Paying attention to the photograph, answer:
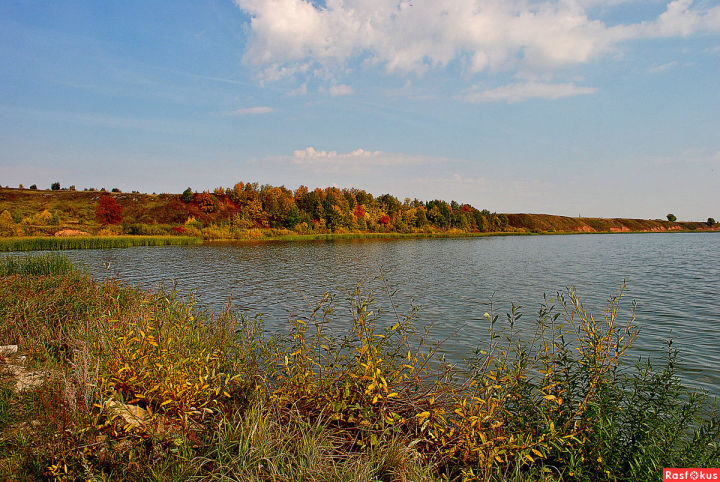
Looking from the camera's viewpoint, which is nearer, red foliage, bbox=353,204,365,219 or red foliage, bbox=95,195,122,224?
red foliage, bbox=95,195,122,224

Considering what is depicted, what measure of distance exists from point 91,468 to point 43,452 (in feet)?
2.01

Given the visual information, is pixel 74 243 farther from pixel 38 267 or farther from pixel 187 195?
pixel 187 195

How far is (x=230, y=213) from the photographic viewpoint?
277 feet

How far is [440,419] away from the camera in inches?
178

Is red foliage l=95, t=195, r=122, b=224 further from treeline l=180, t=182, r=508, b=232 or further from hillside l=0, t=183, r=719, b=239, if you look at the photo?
treeline l=180, t=182, r=508, b=232

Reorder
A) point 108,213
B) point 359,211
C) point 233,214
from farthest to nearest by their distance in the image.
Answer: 1. point 359,211
2. point 233,214
3. point 108,213

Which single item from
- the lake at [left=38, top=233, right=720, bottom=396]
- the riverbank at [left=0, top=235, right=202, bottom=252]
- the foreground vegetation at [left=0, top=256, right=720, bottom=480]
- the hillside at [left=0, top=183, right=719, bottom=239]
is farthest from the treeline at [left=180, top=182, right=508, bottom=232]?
the foreground vegetation at [left=0, top=256, right=720, bottom=480]

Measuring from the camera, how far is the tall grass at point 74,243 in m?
39.7

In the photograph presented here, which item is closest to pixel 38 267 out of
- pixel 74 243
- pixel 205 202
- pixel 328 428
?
pixel 328 428

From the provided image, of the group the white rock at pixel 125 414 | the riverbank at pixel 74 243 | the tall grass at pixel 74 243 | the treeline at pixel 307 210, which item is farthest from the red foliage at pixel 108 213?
the white rock at pixel 125 414

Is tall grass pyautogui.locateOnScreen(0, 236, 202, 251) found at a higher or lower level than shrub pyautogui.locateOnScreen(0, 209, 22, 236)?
lower

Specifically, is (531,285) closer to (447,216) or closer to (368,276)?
(368,276)

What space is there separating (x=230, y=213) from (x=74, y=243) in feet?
136

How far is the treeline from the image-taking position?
84.1 metres
